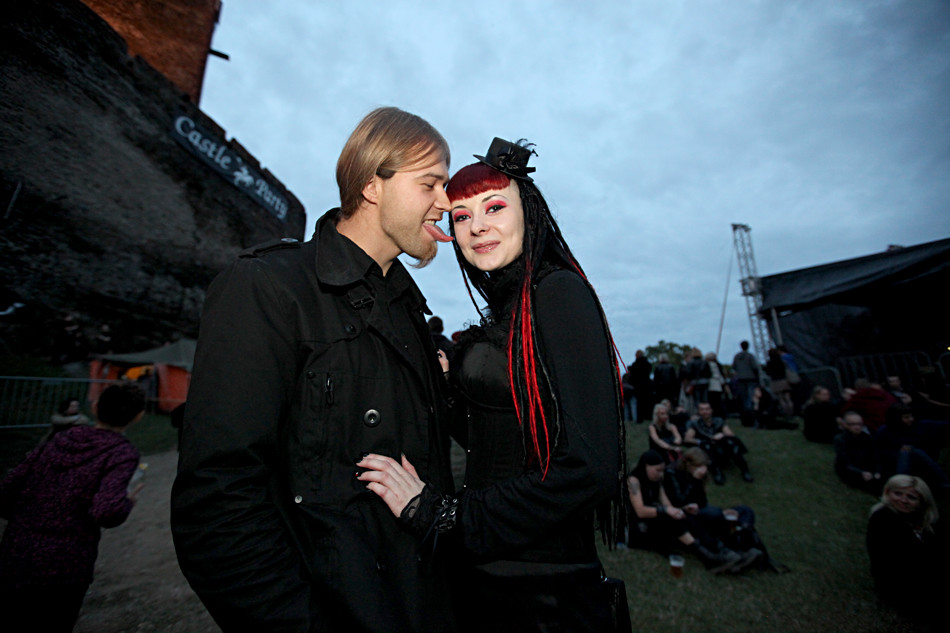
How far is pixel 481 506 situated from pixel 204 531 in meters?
0.84

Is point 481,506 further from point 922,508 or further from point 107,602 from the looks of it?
point 922,508

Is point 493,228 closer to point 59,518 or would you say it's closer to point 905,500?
point 59,518

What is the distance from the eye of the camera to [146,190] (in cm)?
1547

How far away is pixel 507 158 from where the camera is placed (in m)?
2.08

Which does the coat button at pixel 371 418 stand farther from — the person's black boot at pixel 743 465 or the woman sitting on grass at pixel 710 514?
the person's black boot at pixel 743 465

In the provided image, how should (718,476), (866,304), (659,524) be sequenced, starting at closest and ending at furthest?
1. (659,524)
2. (718,476)
3. (866,304)

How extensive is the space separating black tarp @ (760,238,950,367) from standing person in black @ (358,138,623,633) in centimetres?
862

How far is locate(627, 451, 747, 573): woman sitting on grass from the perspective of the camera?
230 inches

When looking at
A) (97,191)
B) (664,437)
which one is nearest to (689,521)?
(664,437)

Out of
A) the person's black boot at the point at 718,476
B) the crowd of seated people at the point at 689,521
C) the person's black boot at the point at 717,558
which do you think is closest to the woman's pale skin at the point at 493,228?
the crowd of seated people at the point at 689,521

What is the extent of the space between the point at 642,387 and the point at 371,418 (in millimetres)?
11960

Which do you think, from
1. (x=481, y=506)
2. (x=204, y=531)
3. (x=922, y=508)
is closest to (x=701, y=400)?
(x=922, y=508)

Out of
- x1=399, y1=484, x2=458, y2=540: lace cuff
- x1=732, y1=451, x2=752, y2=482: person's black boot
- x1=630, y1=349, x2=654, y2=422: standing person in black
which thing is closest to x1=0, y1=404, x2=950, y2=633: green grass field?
x1=732, y1=451, x2=752, y2=482: person's black boot

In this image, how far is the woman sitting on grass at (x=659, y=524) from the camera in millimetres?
5836
